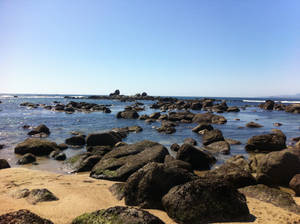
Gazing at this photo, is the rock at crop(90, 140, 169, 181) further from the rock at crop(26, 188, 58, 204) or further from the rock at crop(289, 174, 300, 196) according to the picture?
the rock at crop(289, 174, 300, 196)

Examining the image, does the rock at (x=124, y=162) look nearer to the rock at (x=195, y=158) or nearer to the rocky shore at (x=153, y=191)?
the rocky shore at (x=153, y=191)

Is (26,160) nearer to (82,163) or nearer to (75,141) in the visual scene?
(82,163)

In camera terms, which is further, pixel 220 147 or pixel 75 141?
pixel 75 141

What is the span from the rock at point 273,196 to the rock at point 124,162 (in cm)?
417

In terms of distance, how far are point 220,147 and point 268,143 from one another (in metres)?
3.21

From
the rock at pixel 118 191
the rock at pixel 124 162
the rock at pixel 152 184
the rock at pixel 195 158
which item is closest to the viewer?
the rock at pixel 152 184

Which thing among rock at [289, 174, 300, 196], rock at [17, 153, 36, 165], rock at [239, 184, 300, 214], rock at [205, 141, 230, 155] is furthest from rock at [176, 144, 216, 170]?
rock at [17, 153, 36, 165]

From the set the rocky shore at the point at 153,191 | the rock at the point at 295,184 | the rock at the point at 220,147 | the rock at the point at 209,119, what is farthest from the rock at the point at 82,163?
the rock at the point at 209,119

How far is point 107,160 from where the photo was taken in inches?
401

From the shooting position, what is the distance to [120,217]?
4.39 metres

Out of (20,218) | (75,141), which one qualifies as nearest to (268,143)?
(75,141)

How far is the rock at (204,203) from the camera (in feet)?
17.2

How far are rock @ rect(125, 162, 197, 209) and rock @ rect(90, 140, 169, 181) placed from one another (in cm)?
246

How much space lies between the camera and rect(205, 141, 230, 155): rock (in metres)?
14.2
